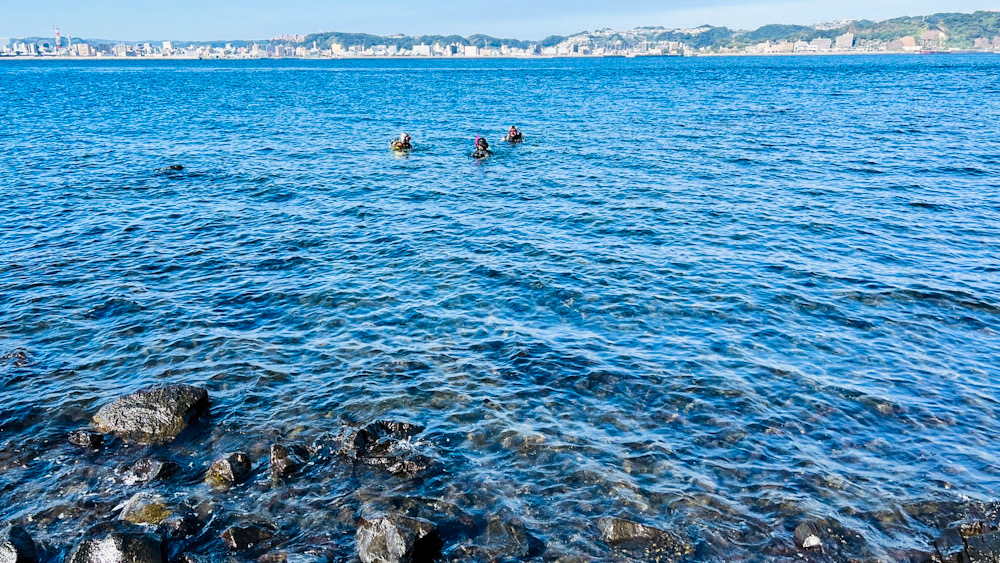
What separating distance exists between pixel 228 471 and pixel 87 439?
11.9 feet

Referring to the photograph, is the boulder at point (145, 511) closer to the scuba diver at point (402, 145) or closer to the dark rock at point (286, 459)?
the dark rock at point (286, 459)

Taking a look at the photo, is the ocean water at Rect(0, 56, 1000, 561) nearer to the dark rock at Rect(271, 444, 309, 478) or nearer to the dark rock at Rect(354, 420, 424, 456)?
the dark rock at Rect(271, 444, 309, 478)

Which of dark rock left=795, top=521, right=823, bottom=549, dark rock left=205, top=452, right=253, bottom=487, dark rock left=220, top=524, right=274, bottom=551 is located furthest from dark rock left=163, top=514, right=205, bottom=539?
dark rock left=795, top=521, right=823, bottom=549

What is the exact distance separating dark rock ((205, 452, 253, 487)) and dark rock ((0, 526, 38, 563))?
276cm

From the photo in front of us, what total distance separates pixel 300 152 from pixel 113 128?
86.9 feet

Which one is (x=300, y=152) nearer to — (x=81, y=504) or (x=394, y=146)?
(x=394, y=146)

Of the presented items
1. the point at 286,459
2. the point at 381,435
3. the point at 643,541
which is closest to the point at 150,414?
the point at 286,459

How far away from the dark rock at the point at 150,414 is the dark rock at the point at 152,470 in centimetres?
110

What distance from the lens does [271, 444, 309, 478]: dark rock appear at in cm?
1212

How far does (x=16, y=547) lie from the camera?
948 cm

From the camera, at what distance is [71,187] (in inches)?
1453

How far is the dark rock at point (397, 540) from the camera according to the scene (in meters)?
9.73

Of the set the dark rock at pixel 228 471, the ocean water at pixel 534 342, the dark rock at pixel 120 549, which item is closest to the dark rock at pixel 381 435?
the ocean water at pixel 534 342

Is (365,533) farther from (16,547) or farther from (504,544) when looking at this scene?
(16,547)
